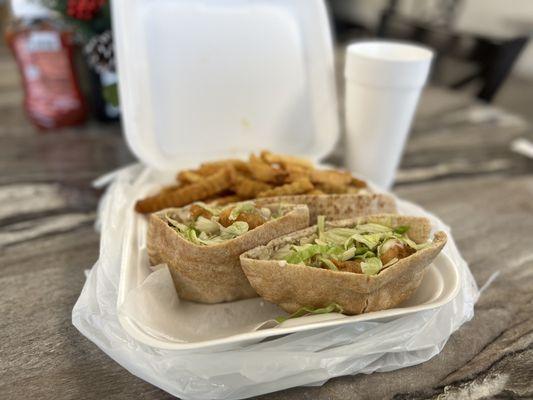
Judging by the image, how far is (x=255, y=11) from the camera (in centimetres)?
140

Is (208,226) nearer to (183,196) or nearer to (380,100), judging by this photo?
(183,196)

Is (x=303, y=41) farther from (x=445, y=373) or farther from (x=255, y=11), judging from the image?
(x=445, y=373)

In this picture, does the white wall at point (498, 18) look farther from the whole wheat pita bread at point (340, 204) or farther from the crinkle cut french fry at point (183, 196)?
the crinkle cut french fry at point (183, 196)

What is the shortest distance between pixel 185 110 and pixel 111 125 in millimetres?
733

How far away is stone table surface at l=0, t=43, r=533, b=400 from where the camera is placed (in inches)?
28.9

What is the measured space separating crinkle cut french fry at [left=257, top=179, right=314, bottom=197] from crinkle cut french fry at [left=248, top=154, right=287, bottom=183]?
43 millimetres

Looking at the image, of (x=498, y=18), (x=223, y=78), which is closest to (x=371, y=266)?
(x=223, y=78)

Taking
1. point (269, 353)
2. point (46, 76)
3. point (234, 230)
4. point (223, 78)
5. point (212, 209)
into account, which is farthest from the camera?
point (46, 76)

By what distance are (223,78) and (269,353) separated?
0.97 meters

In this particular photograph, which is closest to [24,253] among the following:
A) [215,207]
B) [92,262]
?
[92,262]

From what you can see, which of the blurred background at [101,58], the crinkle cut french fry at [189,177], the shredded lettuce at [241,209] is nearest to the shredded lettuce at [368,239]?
the shredded lettuce at [241,209]

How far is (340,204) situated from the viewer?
0.99m

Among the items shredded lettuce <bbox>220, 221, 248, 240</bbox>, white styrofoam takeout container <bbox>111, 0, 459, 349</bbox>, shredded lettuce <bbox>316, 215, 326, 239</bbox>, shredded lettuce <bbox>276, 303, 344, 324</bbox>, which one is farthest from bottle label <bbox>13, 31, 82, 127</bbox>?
shredded lettuce <bbox>276, 303, 344, 324</bbox>

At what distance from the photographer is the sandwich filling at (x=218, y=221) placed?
831mm
